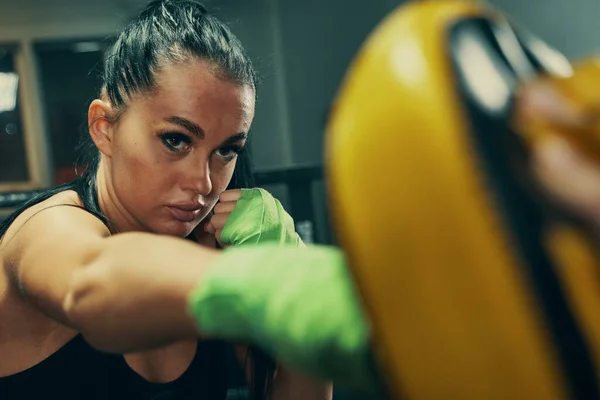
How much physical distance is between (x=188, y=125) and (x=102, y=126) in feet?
0.73

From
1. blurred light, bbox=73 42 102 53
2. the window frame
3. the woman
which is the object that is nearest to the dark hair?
the woman

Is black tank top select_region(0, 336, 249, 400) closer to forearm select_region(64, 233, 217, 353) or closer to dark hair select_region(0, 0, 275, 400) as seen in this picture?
dark hair select_region(0, 0, 275, 400)

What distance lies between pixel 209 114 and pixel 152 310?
1.86ft

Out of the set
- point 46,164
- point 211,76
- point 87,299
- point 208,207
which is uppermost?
point 211,76

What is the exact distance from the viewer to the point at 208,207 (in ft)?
3.63

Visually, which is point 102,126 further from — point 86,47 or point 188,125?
point 86,47

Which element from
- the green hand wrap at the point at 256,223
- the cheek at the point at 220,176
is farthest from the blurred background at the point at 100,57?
the cheek at the point at 220,176

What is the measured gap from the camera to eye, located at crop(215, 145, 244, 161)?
105 centimetres

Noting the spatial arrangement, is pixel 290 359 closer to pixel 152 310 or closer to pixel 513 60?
pixel 152 310

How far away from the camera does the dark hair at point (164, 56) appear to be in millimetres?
1009

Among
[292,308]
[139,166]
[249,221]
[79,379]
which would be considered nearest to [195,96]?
[139,166]

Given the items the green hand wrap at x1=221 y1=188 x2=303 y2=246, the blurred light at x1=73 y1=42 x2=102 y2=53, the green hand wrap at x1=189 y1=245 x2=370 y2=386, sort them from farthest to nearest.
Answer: the blurred light at x1=73 y1=42 x2=102 y2=53, the green hand wrap at x1=221 y1=188 x2=303 y2=246, the green hand wrap at x1=189 y1=245 x2=370 y2=386

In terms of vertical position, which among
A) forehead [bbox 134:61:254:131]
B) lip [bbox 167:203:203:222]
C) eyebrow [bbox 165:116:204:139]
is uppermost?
forehead [bbox 134:61:254:131]

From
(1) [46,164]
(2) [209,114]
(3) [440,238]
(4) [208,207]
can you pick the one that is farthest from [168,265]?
(1) [46,164]
